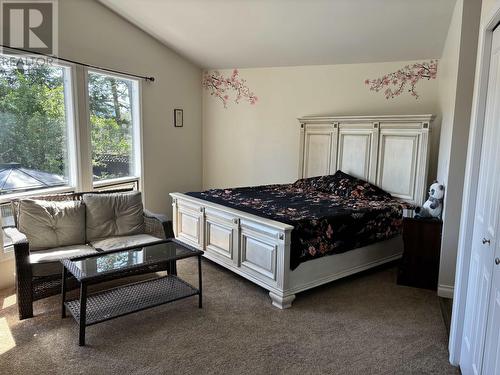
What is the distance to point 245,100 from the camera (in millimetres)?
5391

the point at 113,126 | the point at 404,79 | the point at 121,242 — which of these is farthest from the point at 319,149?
the point at 121,242

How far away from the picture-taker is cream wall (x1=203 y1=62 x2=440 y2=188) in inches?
172

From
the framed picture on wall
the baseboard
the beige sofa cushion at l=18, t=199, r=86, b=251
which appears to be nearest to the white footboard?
the baseboard

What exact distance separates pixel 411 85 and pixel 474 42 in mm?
1335

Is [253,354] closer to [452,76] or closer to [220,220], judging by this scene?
[220,220]

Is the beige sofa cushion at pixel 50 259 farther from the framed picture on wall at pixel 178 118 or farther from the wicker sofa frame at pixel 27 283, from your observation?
the framed picture on wall at pixel 178 118

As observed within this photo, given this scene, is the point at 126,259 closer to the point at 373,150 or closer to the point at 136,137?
the point at 136,137

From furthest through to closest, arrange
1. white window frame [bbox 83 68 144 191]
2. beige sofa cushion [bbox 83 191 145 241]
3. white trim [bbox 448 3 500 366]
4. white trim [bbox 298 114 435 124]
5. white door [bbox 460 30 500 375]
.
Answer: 1. white window frame [bbox 83 68 144 191]
2. white trim [bbox 298 114 435 124]
3. beige sofa cushion [bbox 83 191 145 241]
4. white trim [bbox 448 3 500 366]
5. white door [bbox 460 30 500 375]

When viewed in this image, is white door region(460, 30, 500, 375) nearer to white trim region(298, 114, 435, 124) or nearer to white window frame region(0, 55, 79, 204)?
white trim region(298, 114, 435, 124)

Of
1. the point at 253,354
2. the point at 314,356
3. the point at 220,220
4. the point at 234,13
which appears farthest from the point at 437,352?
the point at 234,13

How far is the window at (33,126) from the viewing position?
3.40m

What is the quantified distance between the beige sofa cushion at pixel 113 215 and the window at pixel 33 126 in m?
0.60

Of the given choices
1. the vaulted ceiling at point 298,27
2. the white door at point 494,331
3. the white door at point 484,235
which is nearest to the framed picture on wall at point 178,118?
the vaulted ceiling at point 298,27

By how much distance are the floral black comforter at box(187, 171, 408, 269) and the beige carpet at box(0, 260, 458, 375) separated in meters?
0.45
